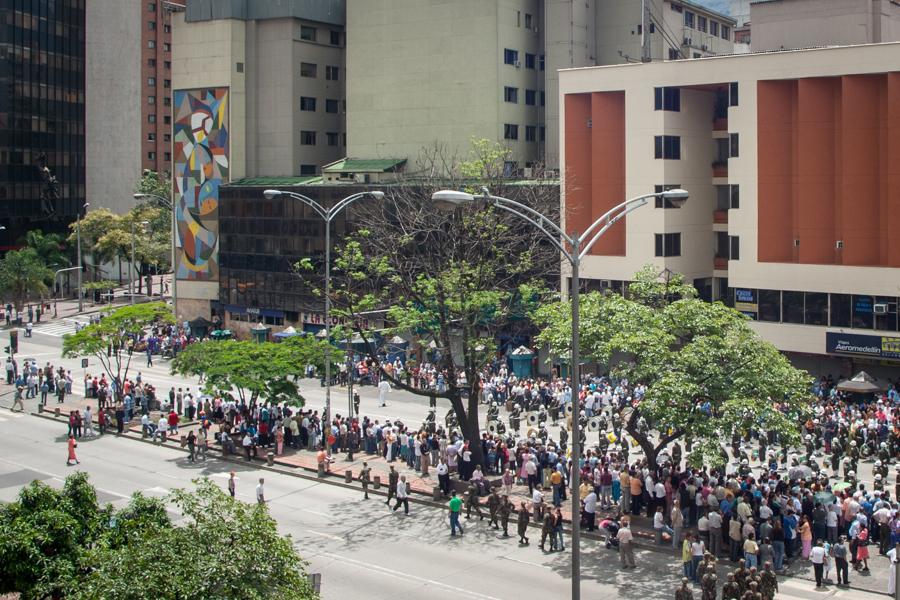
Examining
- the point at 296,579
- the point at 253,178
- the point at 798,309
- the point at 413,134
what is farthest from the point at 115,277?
the point at 296,579

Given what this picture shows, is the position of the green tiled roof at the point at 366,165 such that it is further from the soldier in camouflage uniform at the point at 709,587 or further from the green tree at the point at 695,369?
the soldier in camouflage uniform at the point at 709,587

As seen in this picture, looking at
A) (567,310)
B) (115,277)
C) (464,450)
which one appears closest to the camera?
(567,310)

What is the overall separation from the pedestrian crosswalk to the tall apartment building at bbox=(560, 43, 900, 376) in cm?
4309

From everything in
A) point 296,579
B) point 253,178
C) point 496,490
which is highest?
point 253,178

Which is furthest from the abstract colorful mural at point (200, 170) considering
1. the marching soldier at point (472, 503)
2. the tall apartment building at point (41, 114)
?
the marching soldier at point (472, 503)

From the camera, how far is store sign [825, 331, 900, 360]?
4831 cm

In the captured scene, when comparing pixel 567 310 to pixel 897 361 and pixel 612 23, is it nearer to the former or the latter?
pixel 897 361

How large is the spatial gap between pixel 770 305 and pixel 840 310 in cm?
353

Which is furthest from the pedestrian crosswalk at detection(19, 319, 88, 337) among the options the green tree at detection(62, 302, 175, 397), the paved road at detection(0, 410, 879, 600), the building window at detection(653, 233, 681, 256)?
the building window at detection(653, 233, 681, 256)

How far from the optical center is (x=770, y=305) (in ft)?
173

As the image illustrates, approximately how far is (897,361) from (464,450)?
74.6 ft

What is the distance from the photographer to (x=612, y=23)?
72625mm

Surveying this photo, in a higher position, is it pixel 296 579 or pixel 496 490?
pixel 296 579

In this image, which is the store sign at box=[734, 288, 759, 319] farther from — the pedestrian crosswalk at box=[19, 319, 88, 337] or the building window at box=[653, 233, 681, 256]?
the pedestrian crosswalk at box=[19, 319, 88, 337]
